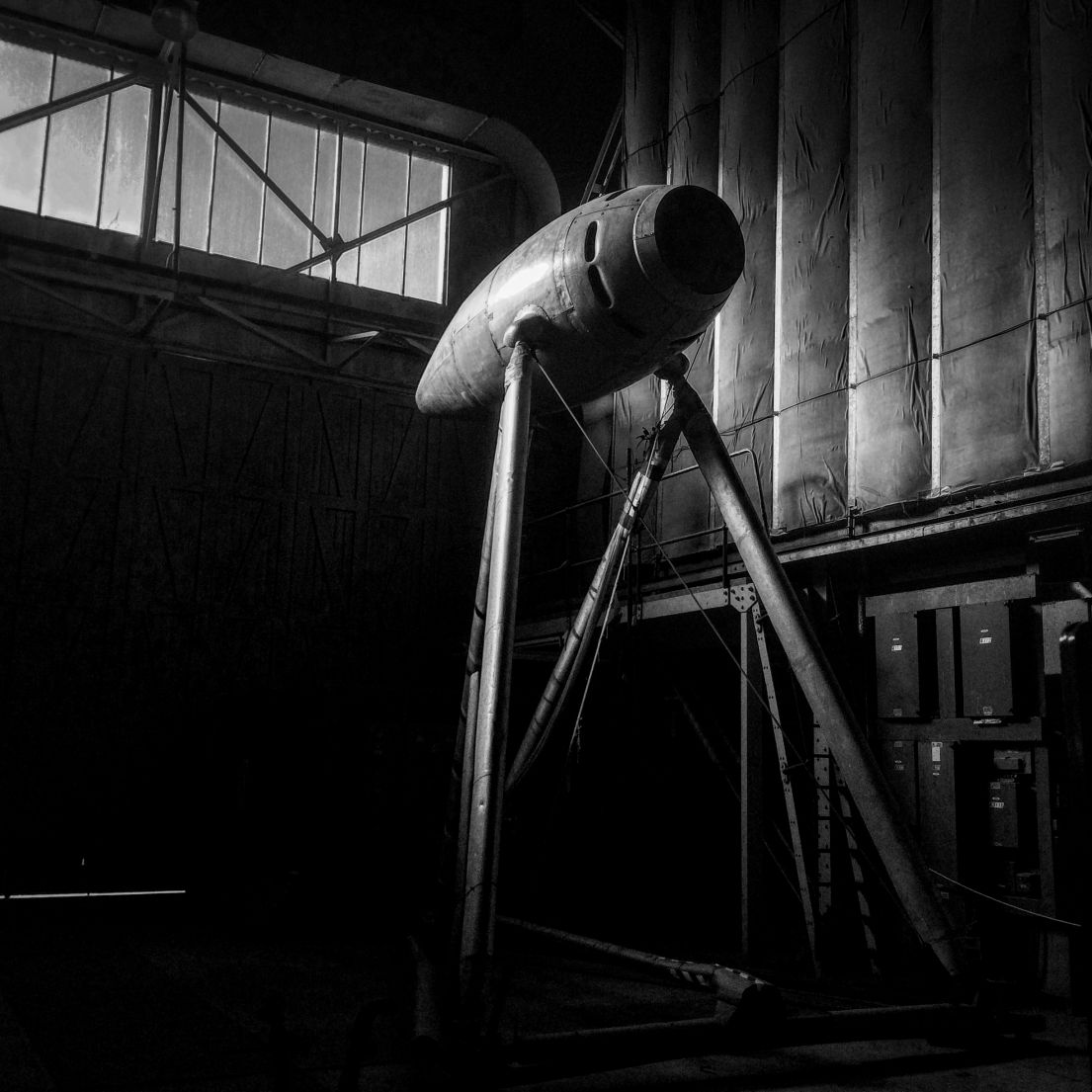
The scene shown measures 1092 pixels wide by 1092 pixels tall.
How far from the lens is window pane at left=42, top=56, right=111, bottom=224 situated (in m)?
12.1

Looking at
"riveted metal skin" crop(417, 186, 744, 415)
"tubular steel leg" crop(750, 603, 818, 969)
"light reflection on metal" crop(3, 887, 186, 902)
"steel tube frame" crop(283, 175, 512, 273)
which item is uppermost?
"steel tube frame" crop(283, 175, 512, 273)

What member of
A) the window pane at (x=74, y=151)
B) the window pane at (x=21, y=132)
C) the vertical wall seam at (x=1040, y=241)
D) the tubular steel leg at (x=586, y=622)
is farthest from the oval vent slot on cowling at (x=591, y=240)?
the window pane at (x=21, y=132)

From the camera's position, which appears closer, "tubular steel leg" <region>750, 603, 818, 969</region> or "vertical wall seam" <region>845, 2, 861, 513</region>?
"tubular steel leg" <region>750, 603, 818, 969</region>

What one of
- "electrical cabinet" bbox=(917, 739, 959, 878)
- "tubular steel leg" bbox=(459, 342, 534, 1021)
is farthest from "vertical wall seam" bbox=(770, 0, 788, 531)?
"tubular steel leg" bbox=(459, 342, 534, 1021)

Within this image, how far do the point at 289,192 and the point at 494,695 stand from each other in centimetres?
1042

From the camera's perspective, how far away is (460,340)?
21.8 ft

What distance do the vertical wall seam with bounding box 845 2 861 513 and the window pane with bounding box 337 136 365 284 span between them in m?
A: 6.78

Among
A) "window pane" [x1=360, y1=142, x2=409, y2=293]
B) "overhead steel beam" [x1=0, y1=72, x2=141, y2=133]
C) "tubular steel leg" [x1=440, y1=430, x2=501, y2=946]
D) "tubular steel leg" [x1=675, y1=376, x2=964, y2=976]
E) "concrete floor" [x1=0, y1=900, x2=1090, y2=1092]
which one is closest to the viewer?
"concrete floor" [x1=0, y1=900, x2=1090, y2=1092]

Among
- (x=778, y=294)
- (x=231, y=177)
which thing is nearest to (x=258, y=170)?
(x=231, y=177)

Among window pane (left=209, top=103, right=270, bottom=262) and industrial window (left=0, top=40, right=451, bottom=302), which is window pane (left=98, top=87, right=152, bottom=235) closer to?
industrial window (left=0, top=40, right=451, bottom=302)

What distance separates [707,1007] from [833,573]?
4113 mm

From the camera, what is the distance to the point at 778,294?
33.4 feet

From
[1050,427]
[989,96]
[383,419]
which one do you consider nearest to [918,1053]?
[1050,427]

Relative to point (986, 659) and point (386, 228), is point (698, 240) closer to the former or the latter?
point (986, 659)
